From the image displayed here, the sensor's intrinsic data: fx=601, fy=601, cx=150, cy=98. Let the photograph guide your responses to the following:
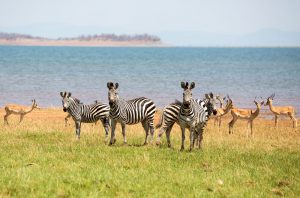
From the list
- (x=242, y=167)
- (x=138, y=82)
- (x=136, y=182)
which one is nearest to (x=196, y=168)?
(x=242, y=167)

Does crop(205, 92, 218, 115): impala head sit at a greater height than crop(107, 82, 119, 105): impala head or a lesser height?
lesser

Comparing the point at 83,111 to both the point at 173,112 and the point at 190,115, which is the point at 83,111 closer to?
the point at 173,112

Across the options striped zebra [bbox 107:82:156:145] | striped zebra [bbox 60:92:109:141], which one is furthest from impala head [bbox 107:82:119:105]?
striped zebra [bbox 60:92:109:141]

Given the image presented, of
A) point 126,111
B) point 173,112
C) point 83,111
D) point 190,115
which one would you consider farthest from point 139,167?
point 83,111

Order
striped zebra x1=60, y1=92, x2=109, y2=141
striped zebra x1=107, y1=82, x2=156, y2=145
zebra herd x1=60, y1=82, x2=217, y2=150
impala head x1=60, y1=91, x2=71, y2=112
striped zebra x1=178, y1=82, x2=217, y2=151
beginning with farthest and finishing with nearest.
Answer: striped zebra x1=60, y1=92, x2=109, y2=141, impala head x1=60, y1=91, x2=71, y2=112, striped zebra x1=107, y1=82, x2=156, y2=145, zebra herd x1=60, y1=82, x2=217, y2=150, striped zebra x1=178, y1=82, x2=217, y2=151

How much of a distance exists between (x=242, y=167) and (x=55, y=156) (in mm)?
4752

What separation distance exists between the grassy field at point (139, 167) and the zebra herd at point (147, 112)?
2.01 feet

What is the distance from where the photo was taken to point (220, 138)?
69.6 feet

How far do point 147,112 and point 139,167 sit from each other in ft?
16.7

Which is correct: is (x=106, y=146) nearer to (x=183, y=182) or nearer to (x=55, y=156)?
(x=55, y=156)

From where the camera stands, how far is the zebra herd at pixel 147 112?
55.7 ft

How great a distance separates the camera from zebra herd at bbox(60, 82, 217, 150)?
55.7ft

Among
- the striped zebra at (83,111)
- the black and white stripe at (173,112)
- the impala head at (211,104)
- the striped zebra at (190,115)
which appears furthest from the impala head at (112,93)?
the impala head at (211,104)

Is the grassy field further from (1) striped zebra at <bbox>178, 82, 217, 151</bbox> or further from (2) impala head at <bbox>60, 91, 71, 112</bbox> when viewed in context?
(2) impala head at <bbox>60, 91, 71, 112</bbox>
